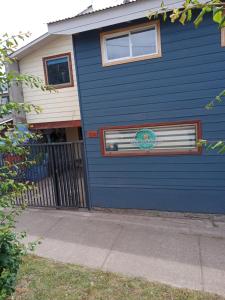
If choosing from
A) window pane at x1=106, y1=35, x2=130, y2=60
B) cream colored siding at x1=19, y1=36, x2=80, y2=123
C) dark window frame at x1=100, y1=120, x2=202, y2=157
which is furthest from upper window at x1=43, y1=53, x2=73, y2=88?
dark window frame at x1=100, y1=120, x2=202, y2=157

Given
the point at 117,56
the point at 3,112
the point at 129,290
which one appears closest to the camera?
the point at 3,112

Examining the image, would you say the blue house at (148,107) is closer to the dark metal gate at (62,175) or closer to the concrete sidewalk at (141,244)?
the dark metal gate at (62,175)

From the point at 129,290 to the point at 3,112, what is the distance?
2.66 meters

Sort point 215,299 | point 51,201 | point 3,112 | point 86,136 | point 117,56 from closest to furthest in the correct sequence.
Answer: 1. point 3,112
2. point 215,299
3. point 117,56
4. point 86,136
5. point 51,201

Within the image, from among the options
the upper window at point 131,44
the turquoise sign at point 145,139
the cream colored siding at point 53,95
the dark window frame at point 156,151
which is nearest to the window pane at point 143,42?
the upper window at point 131,44

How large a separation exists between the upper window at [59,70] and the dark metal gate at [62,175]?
3.31 metres

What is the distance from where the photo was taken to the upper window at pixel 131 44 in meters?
5.77

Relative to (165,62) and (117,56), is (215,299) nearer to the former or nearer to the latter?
(165,62)

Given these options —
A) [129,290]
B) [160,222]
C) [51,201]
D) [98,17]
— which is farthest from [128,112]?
[129,290]

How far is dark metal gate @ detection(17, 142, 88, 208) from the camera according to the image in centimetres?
669

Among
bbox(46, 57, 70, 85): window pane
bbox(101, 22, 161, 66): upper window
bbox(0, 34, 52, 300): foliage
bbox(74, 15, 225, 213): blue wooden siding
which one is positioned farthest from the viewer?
bbox(46, 57, 70, 85): window pane

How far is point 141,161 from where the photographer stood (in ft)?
20.5

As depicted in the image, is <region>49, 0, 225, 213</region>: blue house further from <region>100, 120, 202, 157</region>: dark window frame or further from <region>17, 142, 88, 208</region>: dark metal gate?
<region>17, 142, 88, 208</region>: dark metal gate

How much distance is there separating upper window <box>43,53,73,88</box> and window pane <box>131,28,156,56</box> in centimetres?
371
